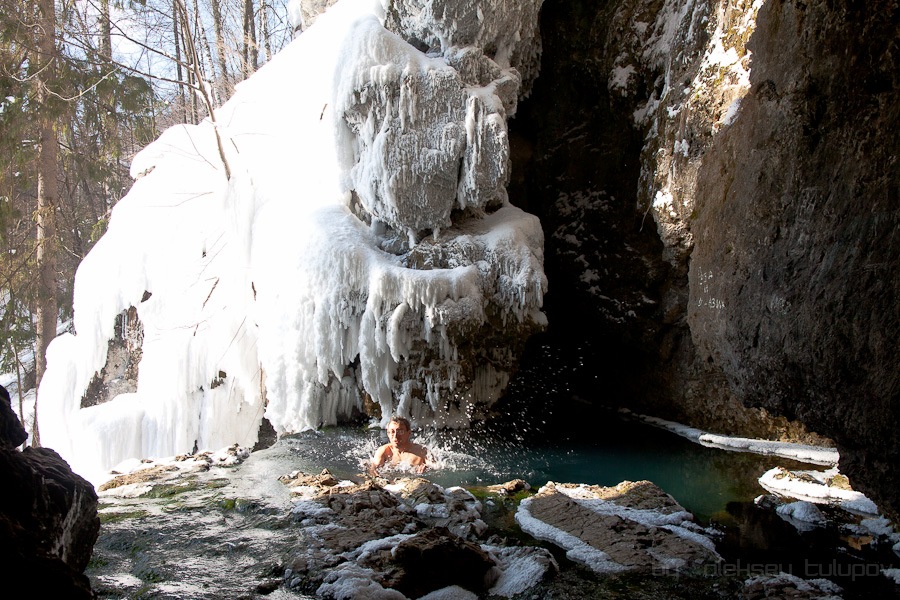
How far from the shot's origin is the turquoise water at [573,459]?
213 inches

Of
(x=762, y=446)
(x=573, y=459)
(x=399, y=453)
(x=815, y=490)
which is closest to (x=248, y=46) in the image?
(x=399, y=453)

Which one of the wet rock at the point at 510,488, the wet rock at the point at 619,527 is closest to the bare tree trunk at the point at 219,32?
the wet rock at the point at 510,488

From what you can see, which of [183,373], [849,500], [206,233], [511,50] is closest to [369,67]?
[511,50]

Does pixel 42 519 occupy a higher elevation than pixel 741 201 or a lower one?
lower

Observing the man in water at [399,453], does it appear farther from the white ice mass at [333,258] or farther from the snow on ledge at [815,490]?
the snow on ledge at [815,490]

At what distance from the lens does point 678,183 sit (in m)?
6.44

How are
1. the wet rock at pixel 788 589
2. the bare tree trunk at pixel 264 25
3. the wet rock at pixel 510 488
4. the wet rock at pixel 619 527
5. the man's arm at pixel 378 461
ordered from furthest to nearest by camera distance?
the bare tree trunk at pixel 264 25 → the man's arm at pixel 378 461 → the wet rock at pixel 510 488 → the wet rock at pixel 619 527 → the wet rock at pixel 788 589

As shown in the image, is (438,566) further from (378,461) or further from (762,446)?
(762,446)

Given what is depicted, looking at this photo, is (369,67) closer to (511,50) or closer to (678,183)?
(511,50)

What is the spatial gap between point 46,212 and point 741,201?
963 centimetres

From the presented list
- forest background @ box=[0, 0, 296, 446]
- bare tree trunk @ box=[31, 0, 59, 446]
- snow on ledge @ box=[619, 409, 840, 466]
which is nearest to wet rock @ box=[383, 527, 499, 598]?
snow on ledge @ box=[619, 409, 840, 466]

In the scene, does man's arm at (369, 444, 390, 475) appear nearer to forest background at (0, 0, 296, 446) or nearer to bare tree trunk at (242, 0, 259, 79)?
forest background at (0, 0, 296, 446)

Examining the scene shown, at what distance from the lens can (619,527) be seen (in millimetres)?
3809

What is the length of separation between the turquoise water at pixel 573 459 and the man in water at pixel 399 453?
0.70 feet
